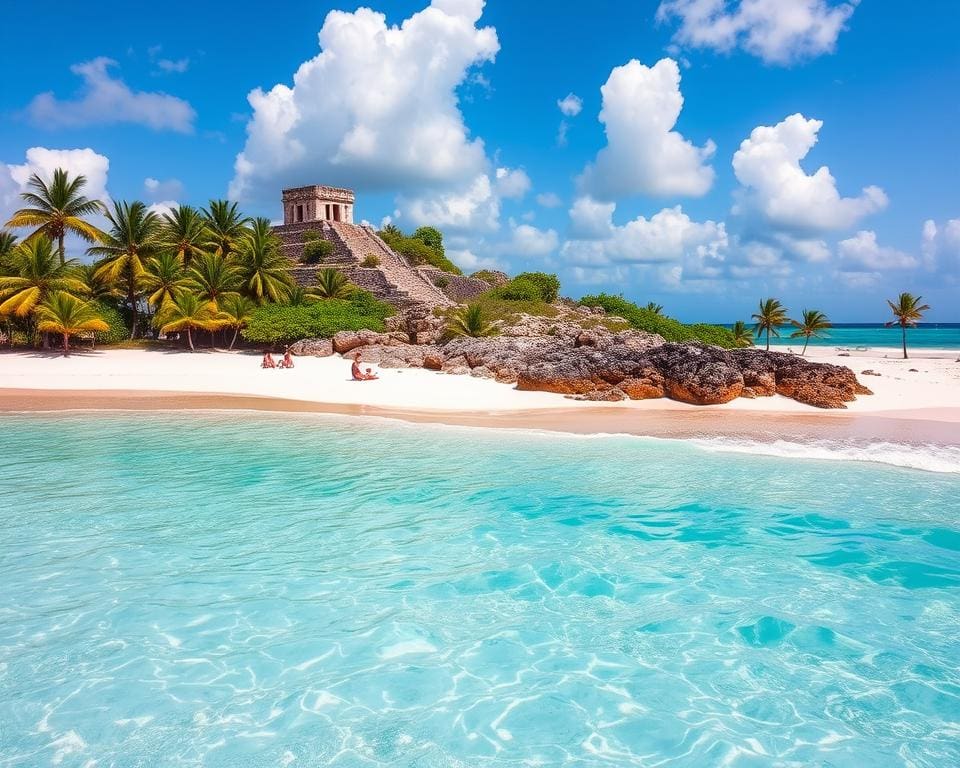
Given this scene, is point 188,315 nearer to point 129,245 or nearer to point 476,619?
point 129,245

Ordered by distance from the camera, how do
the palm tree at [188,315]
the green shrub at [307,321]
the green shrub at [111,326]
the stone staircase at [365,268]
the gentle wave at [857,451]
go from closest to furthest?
the gentle wave at [857,451], the palm tree at [188,315], the green shrub at [307,321], the green shrub at [111,326], the stone staircase at [365,268]

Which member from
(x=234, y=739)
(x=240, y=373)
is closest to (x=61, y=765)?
(x=234, y=739)

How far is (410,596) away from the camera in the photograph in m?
7.01

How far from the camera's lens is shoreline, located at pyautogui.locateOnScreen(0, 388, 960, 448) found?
1585 cm

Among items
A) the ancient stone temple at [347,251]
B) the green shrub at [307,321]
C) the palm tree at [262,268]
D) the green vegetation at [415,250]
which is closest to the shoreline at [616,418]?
the green shrub at [307,321]

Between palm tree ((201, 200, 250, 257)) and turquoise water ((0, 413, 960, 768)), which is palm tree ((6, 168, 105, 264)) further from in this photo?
turquoise water ((0, 413, 960, 768))

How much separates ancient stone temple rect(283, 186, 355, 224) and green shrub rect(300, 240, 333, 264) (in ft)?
22.1

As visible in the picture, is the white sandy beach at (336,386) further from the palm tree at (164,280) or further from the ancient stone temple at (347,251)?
the ancient stone temple at (347,251)

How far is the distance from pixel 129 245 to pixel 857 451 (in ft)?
123

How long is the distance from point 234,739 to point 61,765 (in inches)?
43.8

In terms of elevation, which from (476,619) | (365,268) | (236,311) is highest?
(365,268)

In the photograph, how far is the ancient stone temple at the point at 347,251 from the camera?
4391cm

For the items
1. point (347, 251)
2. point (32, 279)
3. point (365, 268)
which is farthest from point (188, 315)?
point (347, 251)

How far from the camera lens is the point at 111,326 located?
36.1m
